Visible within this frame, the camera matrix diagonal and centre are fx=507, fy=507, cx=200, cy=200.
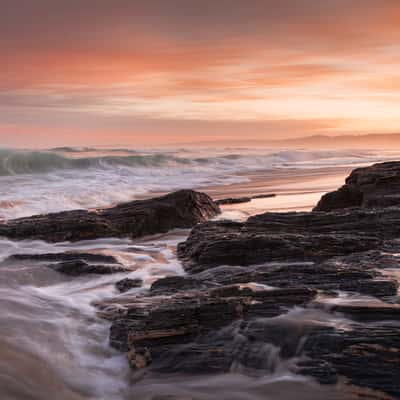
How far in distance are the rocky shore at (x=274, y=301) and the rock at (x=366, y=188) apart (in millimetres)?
2087

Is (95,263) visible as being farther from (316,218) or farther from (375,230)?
(375,230)

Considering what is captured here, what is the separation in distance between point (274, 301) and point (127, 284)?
217 cm

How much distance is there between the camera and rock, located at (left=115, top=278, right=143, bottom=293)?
5949 mm

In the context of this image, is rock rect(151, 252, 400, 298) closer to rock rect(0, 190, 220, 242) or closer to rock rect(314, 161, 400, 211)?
rock rect(0, 190, 220, 242)

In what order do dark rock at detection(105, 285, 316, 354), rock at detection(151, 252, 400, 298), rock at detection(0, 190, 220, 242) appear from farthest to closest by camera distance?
1. rock at detection(0, 190, 220, 242)
2. rock at detection(151, 252, 400, 298)
3. dark rock at detection(105, 285, 316, 354)

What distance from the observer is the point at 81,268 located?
22.2 feet

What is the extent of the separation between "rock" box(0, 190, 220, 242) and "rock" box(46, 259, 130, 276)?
2166 millimetres

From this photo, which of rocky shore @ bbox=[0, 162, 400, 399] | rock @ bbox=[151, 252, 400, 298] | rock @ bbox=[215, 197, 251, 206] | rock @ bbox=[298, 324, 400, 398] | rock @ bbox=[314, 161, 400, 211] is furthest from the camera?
rock @ bbox=[215, 197, 251, 206]

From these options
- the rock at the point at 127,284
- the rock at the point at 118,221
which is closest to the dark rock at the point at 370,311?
the rock at the point at 127,284

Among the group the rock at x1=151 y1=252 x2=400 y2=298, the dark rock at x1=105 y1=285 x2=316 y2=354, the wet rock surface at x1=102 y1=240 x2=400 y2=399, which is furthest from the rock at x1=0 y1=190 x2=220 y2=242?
the dark rock at x1=105 y1=285 x2=316 y2=354

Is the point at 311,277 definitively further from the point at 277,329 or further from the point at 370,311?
the point at 277,329

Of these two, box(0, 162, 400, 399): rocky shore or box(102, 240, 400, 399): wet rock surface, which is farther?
box(0, 162, 400, 399): rocky shore

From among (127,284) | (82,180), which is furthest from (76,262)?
(82,180)

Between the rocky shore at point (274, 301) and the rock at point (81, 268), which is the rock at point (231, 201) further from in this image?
the rock at point (81, 268)
